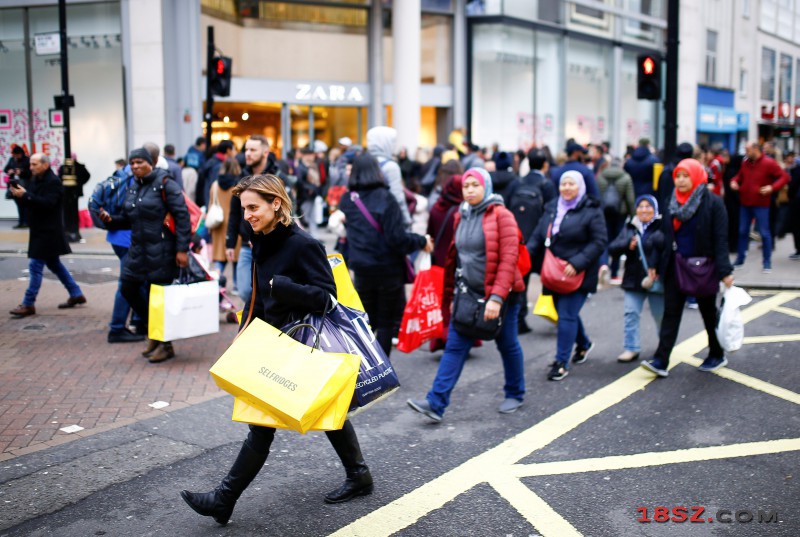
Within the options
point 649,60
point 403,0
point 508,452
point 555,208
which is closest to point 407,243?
point 555,208

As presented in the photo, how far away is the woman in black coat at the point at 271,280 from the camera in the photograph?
434 cm

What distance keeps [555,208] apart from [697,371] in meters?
1.88

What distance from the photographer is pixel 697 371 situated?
7578 millimetres

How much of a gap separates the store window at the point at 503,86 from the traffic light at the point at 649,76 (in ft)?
40.0

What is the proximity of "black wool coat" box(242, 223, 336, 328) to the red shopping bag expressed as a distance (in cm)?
305

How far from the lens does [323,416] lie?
4.11 meters

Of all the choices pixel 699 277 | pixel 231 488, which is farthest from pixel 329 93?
pixel 231 488

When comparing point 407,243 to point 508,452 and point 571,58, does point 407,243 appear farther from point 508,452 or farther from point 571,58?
point 571,58

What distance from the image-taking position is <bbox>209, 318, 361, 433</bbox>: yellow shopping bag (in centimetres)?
399

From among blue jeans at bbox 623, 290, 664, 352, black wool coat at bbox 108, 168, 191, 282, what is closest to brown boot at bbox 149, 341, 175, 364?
black wool coat at bbox 108, 168, 191, 282

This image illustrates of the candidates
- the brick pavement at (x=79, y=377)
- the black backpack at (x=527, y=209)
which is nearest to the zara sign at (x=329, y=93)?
the brick pavement at (x=79, y=377)

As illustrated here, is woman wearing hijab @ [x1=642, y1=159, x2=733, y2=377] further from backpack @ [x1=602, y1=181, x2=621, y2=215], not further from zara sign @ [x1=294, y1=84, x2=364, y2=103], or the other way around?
zara sign @ [x1=294, y1=84, x2=364, y2=103]

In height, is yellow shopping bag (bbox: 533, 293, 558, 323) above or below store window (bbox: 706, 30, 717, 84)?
below

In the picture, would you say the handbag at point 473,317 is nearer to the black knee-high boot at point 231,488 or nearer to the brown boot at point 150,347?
the black knee-high boot at point 231,488
